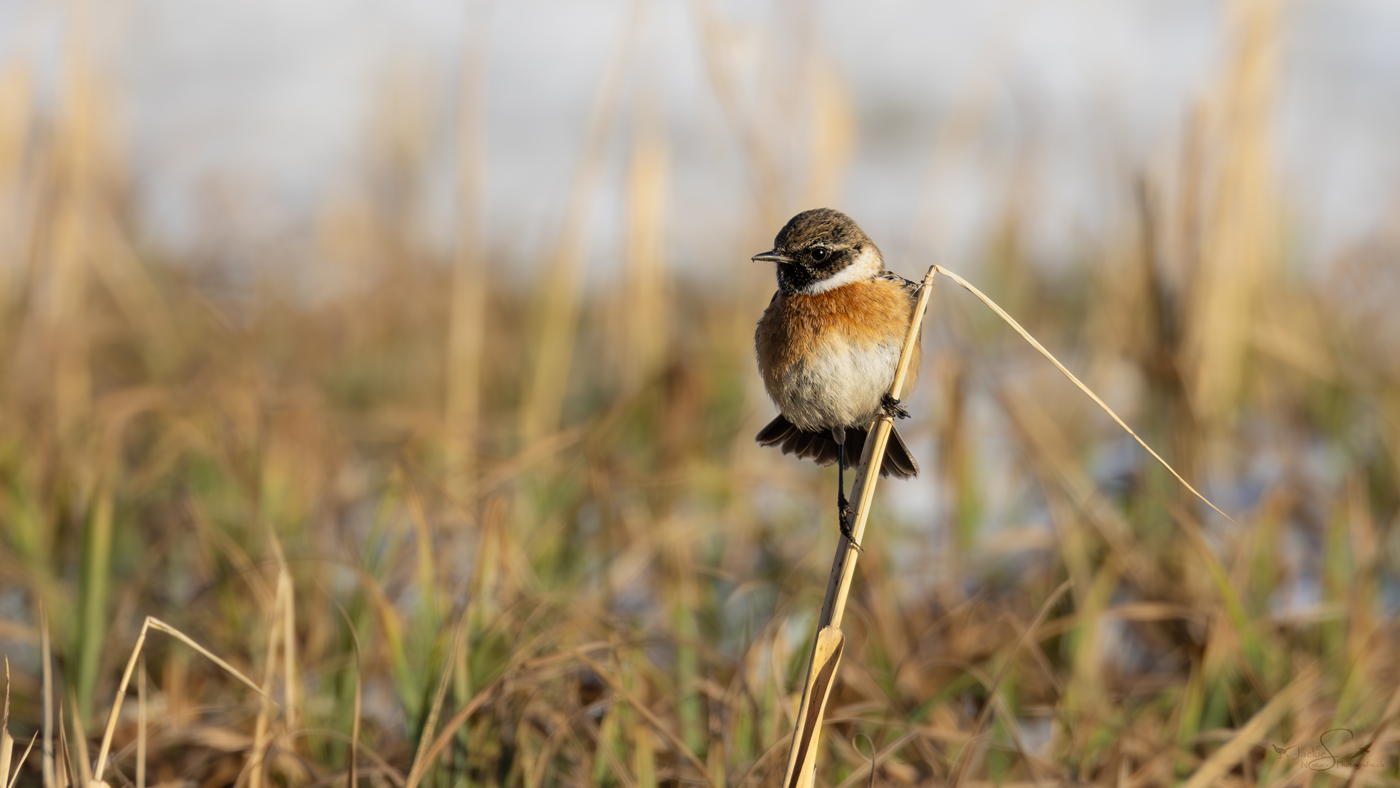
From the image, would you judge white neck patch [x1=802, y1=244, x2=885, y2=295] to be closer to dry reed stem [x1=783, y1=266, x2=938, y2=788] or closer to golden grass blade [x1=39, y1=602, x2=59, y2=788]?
dry reed stem [x1=783, y1=266, x2=938, y2=788]

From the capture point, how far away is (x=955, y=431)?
142 inches

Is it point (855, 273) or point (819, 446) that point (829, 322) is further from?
point (819, 446)

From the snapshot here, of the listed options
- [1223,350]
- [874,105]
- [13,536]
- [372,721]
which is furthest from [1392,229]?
[874,105]

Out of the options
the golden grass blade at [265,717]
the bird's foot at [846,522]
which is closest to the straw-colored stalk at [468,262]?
the golden grass blade at [265,717]

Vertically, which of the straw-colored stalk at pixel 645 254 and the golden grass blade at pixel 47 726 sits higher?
the straw-colored stalk at pixel 645 254

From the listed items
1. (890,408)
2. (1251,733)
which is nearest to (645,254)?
(890,408)

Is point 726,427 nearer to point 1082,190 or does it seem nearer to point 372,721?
point 372,721

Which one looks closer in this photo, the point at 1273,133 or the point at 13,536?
the point at 13,536

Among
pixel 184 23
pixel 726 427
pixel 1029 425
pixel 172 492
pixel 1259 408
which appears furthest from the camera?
pixel 184 23

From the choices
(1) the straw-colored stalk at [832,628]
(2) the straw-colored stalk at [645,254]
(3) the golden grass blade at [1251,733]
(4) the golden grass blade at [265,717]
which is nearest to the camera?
(1) the straw-colored stalk at [832,628]

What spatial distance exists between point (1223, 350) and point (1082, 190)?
224 inches

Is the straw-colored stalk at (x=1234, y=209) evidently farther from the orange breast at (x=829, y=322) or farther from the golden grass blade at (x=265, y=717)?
the golden grass blade at (x=265, y=717)

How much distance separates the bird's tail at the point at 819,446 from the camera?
1.90 m

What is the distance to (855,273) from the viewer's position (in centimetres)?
204
